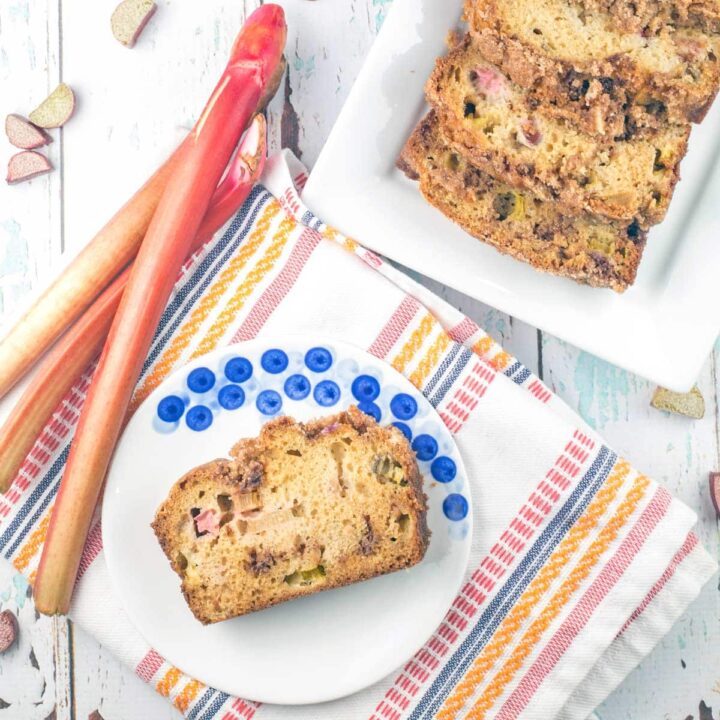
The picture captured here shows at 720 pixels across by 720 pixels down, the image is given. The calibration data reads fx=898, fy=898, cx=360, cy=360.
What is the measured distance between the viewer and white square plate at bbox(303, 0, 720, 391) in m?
2.46

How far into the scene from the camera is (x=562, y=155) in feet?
7.52

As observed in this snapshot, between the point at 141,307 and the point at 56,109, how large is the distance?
2.55ft

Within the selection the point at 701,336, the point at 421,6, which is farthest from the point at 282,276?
the point at 701,336

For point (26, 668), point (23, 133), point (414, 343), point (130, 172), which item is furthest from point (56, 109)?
point (26, 668)

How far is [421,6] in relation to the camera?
7.98ft

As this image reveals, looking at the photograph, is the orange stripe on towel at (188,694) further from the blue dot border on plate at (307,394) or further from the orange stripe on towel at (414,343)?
the orange stripe on towel at (414,343)

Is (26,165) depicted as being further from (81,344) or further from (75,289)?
(81,344)

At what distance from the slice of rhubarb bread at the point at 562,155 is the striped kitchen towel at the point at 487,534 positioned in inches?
17.1

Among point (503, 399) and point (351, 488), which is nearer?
point (351, 488)

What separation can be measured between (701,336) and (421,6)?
1178mm

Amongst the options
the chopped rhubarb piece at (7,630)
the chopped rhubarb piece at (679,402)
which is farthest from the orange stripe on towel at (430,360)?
the chopped rhubarb piece at (7,630)

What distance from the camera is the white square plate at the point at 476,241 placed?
2463mm

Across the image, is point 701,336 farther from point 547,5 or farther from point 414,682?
point 414,682

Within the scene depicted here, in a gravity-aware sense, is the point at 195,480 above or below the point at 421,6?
below
